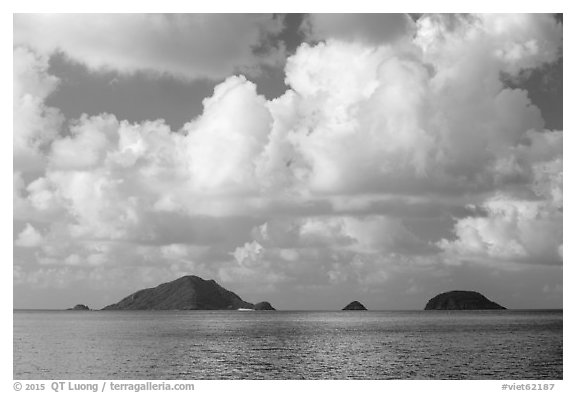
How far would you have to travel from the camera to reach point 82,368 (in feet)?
291

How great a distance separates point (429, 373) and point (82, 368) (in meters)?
50.3

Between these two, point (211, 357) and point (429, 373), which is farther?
point (211, 357)

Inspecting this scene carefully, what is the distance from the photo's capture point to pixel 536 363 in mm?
90500
